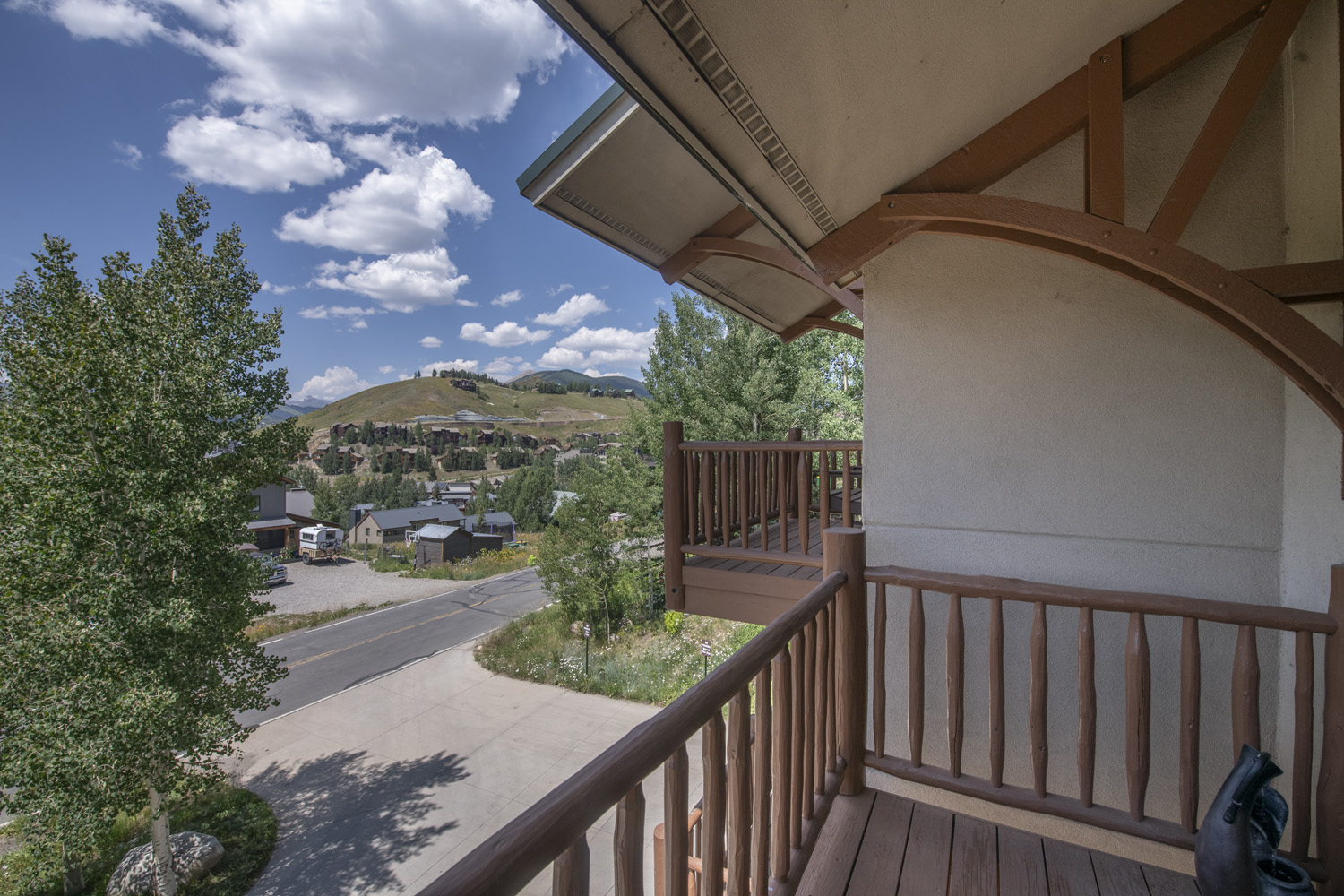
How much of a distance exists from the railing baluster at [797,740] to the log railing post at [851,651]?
0.44 meters

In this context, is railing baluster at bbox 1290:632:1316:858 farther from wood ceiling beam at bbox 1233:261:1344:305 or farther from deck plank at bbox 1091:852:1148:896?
wood ceiling beam at bbox 1233:261:1344:305

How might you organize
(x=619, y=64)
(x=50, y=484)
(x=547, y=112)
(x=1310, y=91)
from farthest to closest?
1. (x=547, y=112)
2. (x=50, y=484)
3. (x=1310, y=91)
4. (x=619, y=64)

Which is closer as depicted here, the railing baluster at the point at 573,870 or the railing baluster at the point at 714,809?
the railing baluster at the point at 573,870

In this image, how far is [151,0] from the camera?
245 ft

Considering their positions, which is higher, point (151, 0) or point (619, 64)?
point (151, 0)

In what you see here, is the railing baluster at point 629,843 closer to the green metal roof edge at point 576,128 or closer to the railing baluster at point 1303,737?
the railing baluster at point 1303,737

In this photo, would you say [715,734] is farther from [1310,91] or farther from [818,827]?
[1310,91]

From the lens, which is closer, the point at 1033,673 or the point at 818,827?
the point at 818,827

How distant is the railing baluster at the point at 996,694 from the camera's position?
171 centimetres

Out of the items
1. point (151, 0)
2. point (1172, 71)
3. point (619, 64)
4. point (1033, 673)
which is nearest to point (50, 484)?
point (619, 64)

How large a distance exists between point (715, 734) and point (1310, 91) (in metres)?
2.52

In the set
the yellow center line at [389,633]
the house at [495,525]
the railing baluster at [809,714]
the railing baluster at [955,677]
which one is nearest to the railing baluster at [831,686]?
the railing baluster at [809,714]

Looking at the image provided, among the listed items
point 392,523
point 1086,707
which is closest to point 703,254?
point 1086,707

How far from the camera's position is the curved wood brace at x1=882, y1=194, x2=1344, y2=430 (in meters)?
1.37
